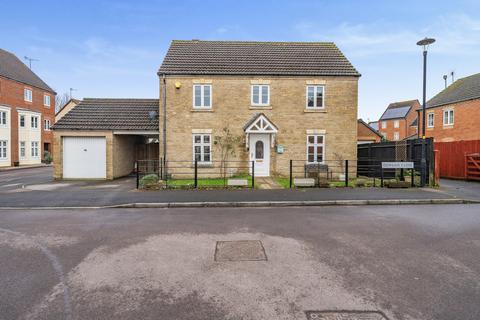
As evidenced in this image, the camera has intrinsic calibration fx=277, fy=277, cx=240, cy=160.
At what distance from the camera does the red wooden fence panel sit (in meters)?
16.3

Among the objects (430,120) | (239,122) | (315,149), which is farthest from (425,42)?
(430,120)

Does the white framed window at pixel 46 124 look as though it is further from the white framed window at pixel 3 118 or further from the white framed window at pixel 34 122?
the white framed window at pixel 3 118

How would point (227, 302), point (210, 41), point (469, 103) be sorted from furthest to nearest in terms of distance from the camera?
1. point (469, 103)
2. point (210, 41)
3. point (227, 302)

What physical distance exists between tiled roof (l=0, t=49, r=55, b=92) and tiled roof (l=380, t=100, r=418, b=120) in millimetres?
63717

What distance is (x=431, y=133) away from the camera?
28.9 meters

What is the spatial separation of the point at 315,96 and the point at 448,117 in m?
18.7

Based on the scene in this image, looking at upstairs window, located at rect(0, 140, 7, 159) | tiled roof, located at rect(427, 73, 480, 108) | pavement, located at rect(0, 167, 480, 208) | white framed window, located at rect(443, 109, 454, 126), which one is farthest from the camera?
upstairs window, located at rect(0, 140, 7, 159)

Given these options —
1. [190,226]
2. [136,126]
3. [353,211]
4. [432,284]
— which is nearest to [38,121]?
[136,126]

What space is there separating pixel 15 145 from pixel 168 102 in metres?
24.3

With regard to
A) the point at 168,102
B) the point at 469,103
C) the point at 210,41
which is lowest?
the point at 168,102

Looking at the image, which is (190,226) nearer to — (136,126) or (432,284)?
(432,284)

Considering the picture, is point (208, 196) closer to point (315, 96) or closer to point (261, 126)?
point (261, 126)

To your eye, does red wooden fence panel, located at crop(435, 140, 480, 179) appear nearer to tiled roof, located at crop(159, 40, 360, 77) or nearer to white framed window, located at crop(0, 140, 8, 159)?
tiled roof, located at crop(159, 40, 360, 77)

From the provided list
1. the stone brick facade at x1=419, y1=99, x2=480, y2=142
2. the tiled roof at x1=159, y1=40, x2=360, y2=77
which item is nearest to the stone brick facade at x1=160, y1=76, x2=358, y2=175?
the tiled roof at x1=159, y1=40, x2=360, y2=77
